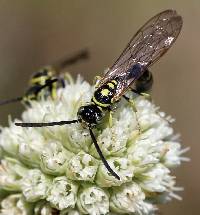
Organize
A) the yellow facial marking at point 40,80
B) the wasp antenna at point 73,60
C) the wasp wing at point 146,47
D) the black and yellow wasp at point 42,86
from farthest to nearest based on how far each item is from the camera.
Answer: the wasp antenna at point 73,60
the yellow facial marking at point 40,80
the black and yellow wasp at point 42,86
the wasp wing at point 146,47

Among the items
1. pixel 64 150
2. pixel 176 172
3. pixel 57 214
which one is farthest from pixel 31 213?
pixel 176 172

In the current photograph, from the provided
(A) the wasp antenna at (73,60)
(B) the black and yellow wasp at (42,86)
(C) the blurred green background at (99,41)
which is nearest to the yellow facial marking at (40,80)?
(B) the black and yellow wasp at (42,86)

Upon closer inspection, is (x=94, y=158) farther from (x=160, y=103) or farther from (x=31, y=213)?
(x=160, y=103)

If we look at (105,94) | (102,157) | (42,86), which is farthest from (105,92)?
(42,86)

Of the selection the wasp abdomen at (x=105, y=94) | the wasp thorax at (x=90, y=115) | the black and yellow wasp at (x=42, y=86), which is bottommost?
the wasp thorax at (x=90, y=115)

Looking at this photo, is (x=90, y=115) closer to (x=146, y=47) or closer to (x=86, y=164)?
(x=86, y=164)

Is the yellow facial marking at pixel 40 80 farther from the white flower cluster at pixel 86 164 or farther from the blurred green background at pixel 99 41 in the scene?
the blurred green background at pixel 99 41
